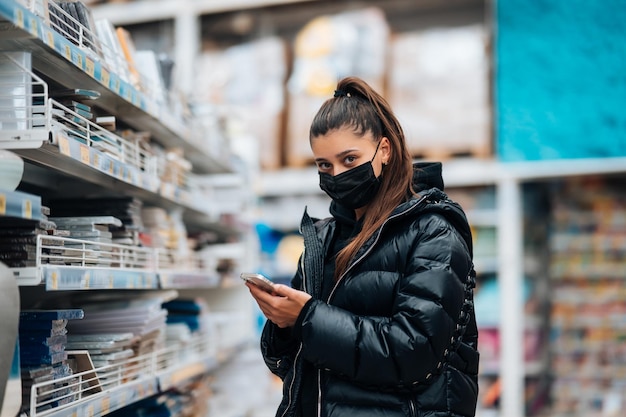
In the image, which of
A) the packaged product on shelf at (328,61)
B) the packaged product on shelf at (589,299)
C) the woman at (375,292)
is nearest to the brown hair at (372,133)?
the woman at (375,292)

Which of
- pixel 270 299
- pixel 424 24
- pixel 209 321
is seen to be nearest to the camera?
pixel 270 299

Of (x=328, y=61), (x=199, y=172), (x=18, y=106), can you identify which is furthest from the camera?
(x=328, y=61)

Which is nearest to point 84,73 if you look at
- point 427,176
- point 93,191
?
point 93,191

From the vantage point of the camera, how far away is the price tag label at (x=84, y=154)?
2229mm

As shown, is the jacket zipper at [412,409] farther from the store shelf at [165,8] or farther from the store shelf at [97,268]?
the store shelf at [165,8]

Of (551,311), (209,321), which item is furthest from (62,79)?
(551,311)

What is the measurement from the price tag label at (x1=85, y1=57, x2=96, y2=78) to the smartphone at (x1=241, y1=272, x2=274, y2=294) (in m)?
0.86

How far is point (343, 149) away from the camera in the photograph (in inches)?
78.5

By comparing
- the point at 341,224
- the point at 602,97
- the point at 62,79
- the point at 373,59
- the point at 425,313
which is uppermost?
the point at 373,59

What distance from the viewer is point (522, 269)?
18.0ft

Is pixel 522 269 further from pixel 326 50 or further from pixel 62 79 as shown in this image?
pixel 62 79

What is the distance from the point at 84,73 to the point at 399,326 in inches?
50.0

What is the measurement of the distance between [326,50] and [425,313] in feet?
13.7

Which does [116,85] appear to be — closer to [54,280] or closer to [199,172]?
[54,280]
